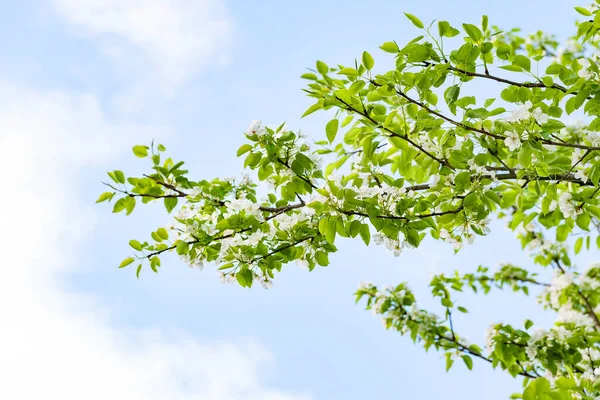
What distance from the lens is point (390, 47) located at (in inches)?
99.0

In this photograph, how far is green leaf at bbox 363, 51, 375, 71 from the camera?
2.50 meters

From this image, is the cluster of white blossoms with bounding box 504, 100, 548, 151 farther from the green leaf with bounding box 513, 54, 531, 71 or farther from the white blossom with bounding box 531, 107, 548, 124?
the green leaf with bounding box 513, 54, 531, 71

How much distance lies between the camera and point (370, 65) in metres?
2.52

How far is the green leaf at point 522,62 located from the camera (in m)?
2.54

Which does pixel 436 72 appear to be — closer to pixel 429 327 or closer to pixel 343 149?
pixel 343 149

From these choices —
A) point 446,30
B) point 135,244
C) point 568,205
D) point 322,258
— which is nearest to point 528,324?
point 568,205

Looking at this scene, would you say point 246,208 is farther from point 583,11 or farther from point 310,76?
point 583,11


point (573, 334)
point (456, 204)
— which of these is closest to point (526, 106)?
point (456, 204)

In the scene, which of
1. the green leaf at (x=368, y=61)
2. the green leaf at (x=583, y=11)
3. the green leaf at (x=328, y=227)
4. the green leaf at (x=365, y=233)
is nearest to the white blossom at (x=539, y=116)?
the green leaf at (x=368, y=61)

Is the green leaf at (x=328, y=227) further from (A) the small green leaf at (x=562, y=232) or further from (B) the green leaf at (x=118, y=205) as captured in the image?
(A) the small green leaf at (x=562, y=232)

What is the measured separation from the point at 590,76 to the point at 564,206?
725mm

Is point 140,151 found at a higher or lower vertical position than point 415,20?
higher

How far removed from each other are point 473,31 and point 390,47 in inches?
15.4

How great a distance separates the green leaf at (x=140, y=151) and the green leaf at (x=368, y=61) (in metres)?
1.47
